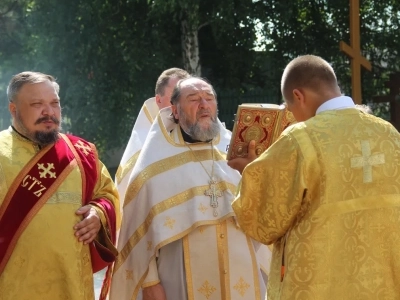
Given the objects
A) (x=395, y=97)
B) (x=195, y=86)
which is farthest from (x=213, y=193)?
(x=395, y=97)

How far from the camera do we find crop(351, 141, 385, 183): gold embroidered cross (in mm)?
3430

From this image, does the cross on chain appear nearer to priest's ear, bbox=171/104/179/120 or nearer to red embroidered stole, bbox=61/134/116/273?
red embroidered stole, bbox=61/134/116/273

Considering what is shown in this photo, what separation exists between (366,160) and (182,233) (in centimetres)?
145

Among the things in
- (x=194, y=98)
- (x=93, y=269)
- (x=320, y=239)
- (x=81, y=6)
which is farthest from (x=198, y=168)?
(x=81, y=6)

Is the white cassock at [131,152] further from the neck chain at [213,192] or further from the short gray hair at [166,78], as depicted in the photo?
the neck chain at [213,192]

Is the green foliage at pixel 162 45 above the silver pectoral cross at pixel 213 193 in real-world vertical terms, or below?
above

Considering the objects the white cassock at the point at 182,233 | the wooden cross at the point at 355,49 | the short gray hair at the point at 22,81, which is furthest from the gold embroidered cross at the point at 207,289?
the wooden cross at the point at 355,49

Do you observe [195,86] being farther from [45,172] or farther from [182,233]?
[45,172]

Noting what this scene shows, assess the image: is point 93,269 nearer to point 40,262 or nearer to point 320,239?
point 40,262

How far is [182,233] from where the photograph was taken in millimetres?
4555

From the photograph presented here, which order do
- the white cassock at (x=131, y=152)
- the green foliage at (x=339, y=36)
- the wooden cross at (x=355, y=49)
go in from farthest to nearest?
the green foliage at (x=339, y=36)
the wooden cross at (x=355, y=49)
the white cassock at (x=131, y=152)

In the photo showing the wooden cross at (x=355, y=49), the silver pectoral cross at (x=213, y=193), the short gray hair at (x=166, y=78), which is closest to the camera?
the silver pectoral cross at (x=213, y=193)

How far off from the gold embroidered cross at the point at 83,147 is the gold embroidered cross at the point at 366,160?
173cm

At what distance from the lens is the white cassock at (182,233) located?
460cm
